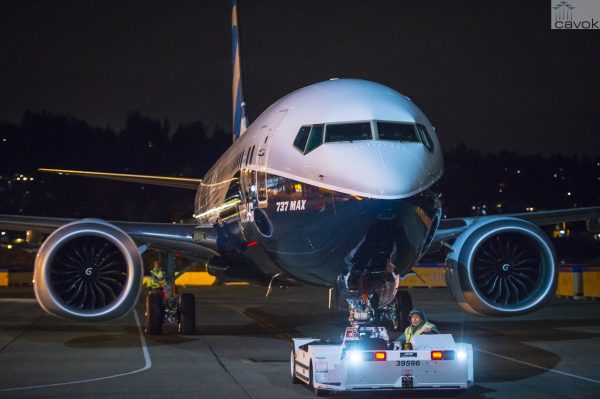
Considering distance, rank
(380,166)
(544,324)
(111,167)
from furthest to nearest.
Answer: (111,167) < (544,324) < (380,166)

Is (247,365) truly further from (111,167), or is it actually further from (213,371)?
(111,167)

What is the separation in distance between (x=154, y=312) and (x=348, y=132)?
297 inches

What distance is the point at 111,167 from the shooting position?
10319cm

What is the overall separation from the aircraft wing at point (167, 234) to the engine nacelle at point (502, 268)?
5.20 m

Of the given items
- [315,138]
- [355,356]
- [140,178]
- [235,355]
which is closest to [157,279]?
[140,178]

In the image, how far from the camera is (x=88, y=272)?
16609 mm

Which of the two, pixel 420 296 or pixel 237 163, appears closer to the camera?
pixel 237 163

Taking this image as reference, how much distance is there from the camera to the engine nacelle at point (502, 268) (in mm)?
15453

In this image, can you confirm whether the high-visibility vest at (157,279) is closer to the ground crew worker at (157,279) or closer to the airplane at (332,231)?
the ground crew worker at (157,279)

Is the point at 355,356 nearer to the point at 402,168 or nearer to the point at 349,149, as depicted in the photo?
the point at 402,168

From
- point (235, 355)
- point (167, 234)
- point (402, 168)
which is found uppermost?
point (402, 168)

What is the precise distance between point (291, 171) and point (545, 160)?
113 m

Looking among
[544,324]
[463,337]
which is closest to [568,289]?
[544,324]

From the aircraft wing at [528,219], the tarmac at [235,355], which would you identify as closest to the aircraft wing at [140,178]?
the tarmac at [235,355]
